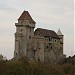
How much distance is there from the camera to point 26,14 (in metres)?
90.6

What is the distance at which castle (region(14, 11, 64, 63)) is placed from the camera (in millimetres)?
87812

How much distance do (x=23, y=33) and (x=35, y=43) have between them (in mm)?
4227

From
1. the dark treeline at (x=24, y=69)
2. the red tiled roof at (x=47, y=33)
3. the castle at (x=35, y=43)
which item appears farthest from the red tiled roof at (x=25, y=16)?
the dark treeline at (x=24, y=69)

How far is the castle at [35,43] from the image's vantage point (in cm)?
8781

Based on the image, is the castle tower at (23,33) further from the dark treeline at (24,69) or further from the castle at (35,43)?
the dark treeline at (24,69)

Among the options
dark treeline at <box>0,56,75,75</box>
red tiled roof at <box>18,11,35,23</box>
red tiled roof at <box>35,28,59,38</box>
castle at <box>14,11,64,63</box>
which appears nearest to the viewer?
dark treeline at <box>0,56,75,75</box>

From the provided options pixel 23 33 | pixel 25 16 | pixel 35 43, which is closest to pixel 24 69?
pixel 23 33

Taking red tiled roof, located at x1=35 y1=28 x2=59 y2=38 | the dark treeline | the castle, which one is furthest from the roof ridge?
the dark treeline

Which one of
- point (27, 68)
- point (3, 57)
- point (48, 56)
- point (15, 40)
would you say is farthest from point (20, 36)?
point (27, 68)

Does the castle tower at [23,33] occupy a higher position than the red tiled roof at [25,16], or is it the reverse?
the red tiled roof at [25,16]

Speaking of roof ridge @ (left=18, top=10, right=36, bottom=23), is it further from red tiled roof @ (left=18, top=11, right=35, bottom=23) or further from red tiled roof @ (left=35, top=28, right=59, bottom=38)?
red tiled roof @ (left=35, top=28, right=59, bottom=38)

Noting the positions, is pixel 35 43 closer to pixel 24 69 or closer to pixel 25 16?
pixel 25 16

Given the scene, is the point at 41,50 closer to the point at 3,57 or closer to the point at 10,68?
the point at 3,57

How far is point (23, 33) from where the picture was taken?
8831 centimetres
